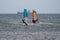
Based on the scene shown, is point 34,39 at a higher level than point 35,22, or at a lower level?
higher

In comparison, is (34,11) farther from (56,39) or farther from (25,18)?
(56,39)

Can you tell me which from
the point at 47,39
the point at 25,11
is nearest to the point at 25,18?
the point at 25,11

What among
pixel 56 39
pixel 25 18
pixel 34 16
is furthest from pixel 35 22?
pixel 56 39

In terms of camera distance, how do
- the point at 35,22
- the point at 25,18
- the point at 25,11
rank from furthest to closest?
the point at 35,22 < the point at 25,11 < the point at 25,18

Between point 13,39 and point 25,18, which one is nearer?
point 13,39

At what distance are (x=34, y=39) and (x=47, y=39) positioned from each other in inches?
67.3

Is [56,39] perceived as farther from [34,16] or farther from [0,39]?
[34,16]

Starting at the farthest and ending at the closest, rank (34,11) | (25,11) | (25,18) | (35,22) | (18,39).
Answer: (34,11) → (35,22) → (25,11) → (25,18) → (18,39)

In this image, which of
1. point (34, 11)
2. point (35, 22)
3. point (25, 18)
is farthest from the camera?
point (34, 11)

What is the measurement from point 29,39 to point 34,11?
46.1 metres

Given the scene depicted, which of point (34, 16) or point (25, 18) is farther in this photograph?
point (34, 16)

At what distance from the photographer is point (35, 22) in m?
74.4

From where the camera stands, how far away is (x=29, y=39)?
34875mm

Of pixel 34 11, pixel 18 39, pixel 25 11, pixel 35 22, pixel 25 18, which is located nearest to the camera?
pixel 18 39
